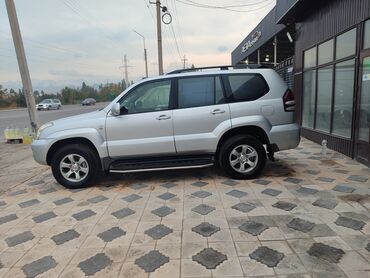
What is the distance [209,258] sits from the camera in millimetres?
2877

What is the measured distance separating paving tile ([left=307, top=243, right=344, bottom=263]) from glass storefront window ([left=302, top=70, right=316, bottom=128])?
21.5ft

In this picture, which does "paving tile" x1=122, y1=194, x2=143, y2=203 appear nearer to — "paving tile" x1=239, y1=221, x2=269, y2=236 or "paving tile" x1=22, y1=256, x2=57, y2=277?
"paving tile" x1=22, y1=256, x2=57, y2=277

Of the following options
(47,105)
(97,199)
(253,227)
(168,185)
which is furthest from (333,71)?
(47,105)

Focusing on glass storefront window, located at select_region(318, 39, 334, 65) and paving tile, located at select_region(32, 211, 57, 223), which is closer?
paving tile, located at select_region(32, 211, 57, 223)

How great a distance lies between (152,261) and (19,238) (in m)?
1.72

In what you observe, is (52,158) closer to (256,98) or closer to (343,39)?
(256,98)

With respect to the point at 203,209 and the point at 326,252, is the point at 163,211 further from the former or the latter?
the point at 326,252

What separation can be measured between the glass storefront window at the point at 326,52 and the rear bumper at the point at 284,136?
3478 millimetres

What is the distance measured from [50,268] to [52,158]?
8.60ft

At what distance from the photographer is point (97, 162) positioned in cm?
510

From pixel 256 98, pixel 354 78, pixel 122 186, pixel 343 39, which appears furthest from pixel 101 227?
pixel 343 39

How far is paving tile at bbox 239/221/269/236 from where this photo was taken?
3.34m

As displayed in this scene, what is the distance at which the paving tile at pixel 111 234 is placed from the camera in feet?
11.0

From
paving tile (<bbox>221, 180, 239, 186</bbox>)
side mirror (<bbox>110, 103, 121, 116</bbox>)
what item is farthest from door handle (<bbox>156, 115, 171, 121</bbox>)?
paving tile (<bbox>221, 180, 239, 186</bbox>)
